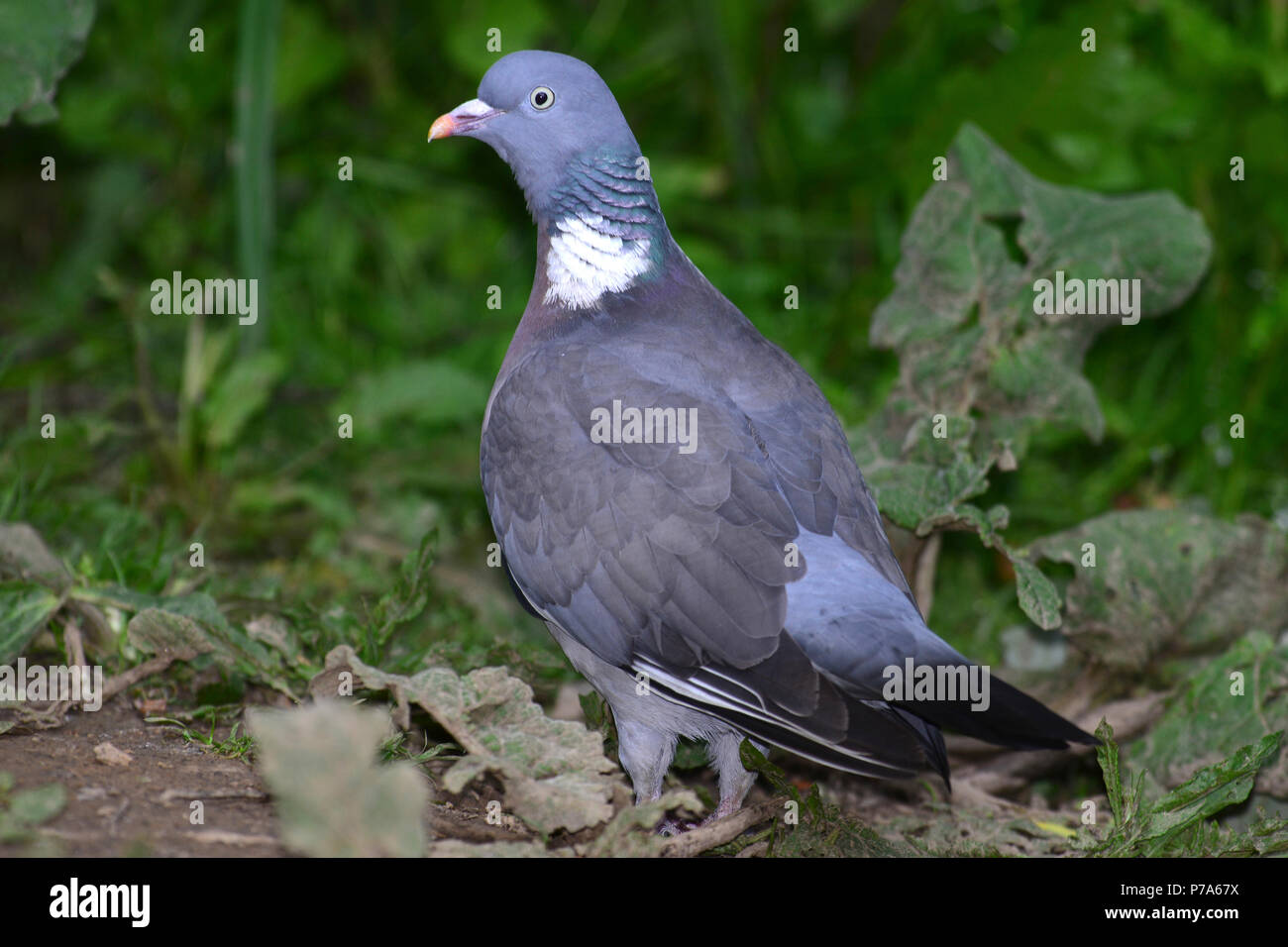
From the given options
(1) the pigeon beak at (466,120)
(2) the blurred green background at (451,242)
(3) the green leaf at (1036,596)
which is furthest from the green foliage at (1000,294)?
(1) the pigeon beak at (466,120)

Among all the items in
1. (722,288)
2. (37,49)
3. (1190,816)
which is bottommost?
(1190,816)

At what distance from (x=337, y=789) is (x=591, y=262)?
2045 mm

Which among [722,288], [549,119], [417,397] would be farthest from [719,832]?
[722,288]

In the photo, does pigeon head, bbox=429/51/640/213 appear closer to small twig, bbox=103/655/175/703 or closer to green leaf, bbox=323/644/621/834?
green leaf, bbox=323/644/621/834

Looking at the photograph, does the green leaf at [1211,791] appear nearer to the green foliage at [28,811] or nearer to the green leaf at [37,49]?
the green foliage at [28,811]

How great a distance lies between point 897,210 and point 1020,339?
8.28 ft

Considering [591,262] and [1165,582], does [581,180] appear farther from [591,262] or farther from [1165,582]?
[1165,582]

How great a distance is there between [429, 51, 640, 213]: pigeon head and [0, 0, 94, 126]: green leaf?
1.33 metres

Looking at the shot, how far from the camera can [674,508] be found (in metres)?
3.49

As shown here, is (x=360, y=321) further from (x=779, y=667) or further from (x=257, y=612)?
(x=779, y=667)

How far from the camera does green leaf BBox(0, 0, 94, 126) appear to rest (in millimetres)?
4293

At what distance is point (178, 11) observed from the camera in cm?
693

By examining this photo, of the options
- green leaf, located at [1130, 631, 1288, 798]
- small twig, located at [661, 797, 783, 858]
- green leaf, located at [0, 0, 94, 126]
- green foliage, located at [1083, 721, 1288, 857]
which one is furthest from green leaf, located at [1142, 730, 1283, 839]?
green leaf, located at [0, 0, 94, 126]
